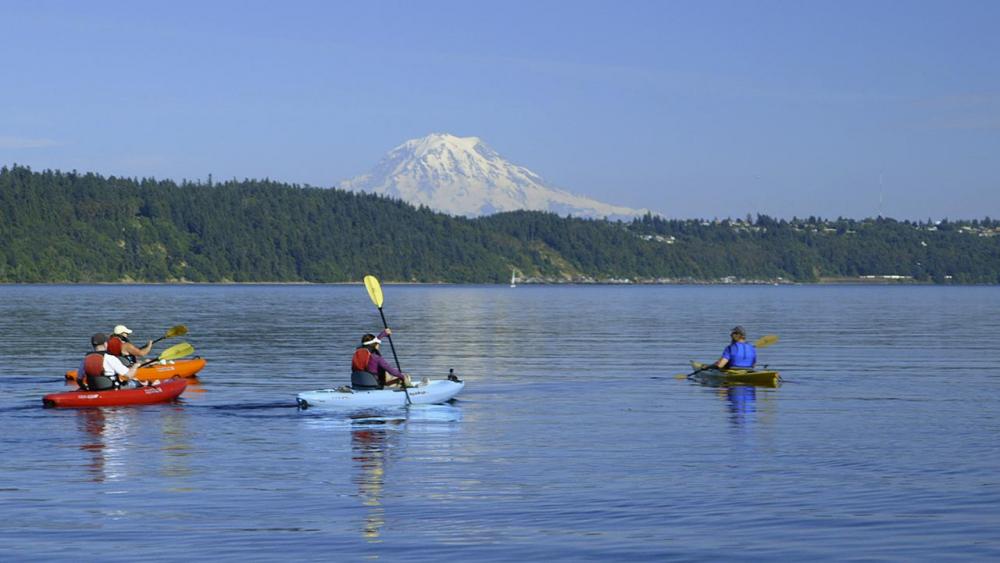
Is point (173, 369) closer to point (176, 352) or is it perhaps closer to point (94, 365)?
point (176, 352)

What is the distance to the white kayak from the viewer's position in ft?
123

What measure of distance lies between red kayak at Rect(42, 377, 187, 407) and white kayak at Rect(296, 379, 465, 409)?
16.1 feet

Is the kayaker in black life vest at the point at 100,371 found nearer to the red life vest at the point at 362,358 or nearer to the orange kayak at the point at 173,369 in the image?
the red life vest at the point at 362,358

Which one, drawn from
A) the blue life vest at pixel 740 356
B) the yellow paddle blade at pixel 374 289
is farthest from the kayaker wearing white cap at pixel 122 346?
the blue life vest at pixel 740 356

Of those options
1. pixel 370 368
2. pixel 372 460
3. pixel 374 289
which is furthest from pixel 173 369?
pixel 372 460

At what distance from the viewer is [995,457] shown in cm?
2866

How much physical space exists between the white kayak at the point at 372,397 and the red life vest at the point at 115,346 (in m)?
8.30

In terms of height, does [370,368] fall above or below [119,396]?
above

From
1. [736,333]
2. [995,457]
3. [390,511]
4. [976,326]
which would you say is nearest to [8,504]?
[390,511]

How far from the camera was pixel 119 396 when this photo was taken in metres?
38.9

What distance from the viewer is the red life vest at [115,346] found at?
141 feet

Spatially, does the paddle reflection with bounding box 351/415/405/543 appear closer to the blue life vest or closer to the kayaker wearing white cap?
the kayaker wearing white cap

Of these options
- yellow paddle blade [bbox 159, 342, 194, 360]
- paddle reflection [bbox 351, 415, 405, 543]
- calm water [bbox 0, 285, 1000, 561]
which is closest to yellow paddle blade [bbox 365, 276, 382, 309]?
calm water [bbox 0, 285, 1000, 561]

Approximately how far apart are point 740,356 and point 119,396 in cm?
2072
